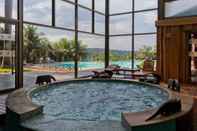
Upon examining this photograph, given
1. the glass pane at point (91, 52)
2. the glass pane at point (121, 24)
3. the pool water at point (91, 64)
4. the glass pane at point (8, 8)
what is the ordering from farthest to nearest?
the glass pane at point (121, 24), the glass pane at point (91, 52), the pool water at point (91, 64), the glass pane at point (8, 8)

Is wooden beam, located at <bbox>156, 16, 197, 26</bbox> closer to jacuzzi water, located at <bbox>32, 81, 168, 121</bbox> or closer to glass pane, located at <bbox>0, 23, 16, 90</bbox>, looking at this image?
jacuzzi water, located at <bbox>32, 81, 168, 121</bbox>

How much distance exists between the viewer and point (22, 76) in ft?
21.6

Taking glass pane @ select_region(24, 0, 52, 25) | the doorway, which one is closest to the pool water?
glass pane @ select_region(24, 0, 52, 25)

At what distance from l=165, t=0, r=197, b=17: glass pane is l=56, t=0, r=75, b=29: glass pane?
12.2 ft

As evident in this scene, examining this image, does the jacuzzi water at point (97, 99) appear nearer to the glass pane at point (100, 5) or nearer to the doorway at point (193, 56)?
the doorway at point (193, 56)

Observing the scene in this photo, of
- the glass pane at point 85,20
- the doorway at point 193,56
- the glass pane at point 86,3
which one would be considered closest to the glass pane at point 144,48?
the doorway at point 193,56

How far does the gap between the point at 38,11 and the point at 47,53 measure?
149cm

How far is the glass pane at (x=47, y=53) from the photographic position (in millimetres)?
7078

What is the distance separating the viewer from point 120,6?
11.0 m

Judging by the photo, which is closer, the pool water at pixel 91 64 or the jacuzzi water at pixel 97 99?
the jacuzzi water at pixel 97 99

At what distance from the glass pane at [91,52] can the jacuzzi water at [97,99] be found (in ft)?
10.9

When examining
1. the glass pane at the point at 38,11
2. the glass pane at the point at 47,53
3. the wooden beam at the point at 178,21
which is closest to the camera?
the glass pane at the point at 38,11

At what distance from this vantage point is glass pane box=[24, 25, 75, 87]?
23.2 ft

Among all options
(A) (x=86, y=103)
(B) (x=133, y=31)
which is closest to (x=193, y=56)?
(B) (x=133, y=31)
